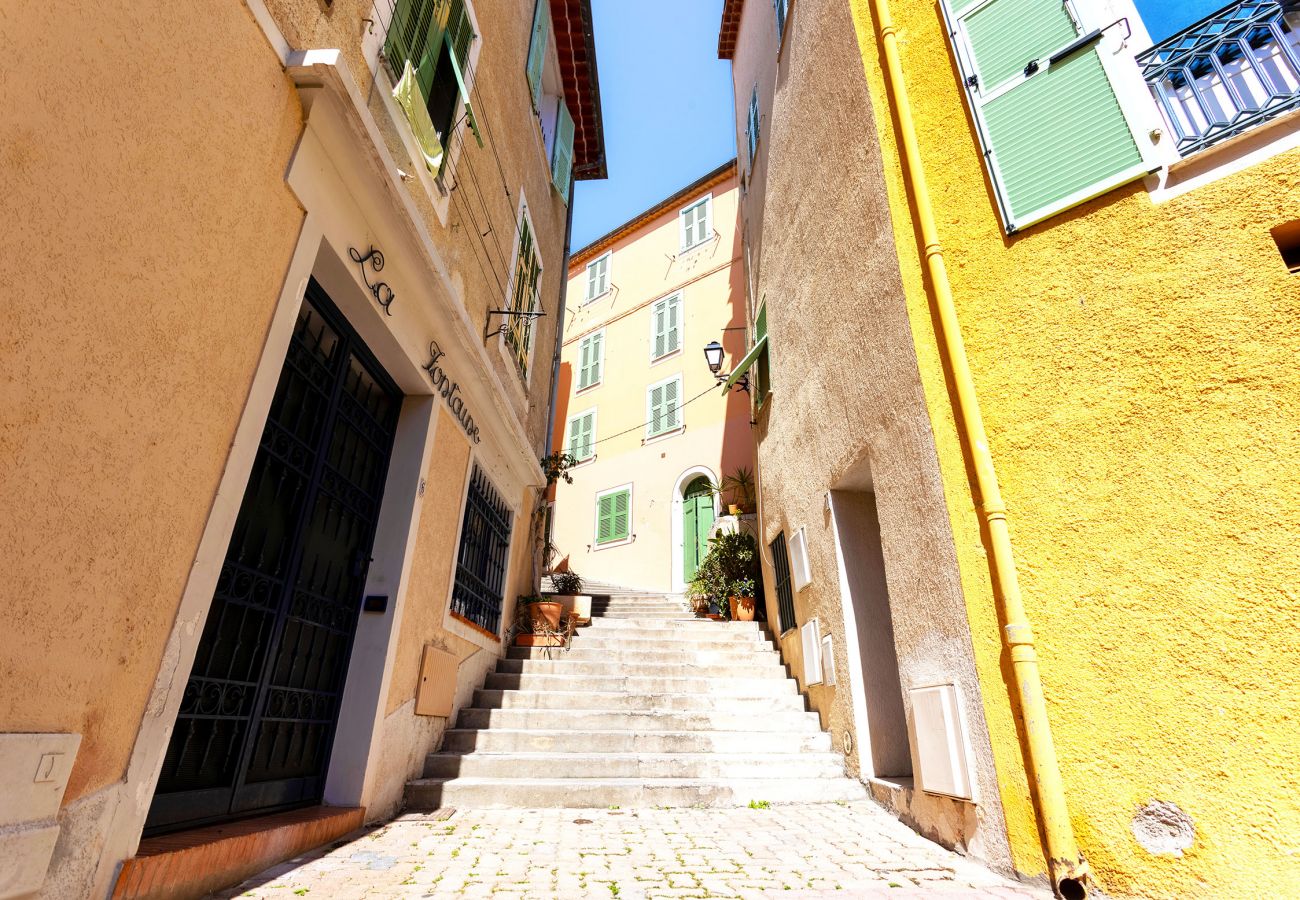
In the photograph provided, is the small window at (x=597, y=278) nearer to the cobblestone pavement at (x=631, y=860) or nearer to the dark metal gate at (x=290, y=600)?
the dark metal gate at (x=290, y=600)

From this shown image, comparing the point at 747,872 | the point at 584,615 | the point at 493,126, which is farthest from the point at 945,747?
the point at 493,126

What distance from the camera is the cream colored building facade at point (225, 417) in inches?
77.0

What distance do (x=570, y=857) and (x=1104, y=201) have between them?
4966 mm

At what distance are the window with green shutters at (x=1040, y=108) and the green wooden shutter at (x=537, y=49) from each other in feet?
18.4

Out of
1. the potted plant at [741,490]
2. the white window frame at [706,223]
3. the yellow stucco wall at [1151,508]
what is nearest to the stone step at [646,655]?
the potted plant at [741,490]

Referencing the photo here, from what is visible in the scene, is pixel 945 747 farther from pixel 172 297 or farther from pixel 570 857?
pixel 172 297

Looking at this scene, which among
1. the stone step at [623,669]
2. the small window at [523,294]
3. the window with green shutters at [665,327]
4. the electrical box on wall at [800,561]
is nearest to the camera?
the electrical box on wall at [800,561]

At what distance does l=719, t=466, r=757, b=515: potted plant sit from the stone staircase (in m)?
4.04

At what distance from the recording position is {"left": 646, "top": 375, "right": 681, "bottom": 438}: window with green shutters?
14695 millimetres

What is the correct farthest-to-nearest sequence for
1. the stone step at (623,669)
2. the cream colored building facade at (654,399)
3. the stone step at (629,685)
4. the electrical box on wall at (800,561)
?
the cream colored building facade at (654,399)
the stone step at (623,669)
the stone step at (629,685)
the electrical box on wall at (800,561)

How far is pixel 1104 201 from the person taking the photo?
3902 millimetres

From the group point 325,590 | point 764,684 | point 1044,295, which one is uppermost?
point 1044,295

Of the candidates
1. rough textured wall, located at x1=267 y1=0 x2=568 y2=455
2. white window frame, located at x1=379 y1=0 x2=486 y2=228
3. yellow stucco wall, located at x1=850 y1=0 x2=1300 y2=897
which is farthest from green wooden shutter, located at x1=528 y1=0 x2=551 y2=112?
yellow stucco wall, located at x1=850 y1=0 x2=1300 y2=897

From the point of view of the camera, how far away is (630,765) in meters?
5.00
